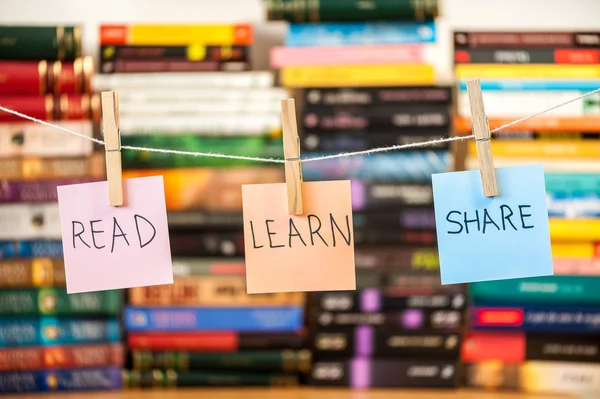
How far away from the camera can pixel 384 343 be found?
3.14 feet

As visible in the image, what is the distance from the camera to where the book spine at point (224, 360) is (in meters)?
0.95

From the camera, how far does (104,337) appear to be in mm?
951

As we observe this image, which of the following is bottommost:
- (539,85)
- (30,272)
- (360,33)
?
(30,272)

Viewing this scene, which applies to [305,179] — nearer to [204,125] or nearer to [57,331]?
[204,125]

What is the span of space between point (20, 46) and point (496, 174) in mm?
759

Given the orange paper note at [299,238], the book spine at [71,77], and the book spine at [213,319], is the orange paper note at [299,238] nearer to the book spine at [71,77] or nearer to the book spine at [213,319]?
the book spine at [213,319]

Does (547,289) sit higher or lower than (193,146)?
lower

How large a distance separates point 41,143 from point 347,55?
47 cm

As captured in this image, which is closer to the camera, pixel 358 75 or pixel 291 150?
pixel 291 150

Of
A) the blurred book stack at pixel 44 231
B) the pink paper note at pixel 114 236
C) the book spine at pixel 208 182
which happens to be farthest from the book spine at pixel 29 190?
the pink paper note at pixel 114 236

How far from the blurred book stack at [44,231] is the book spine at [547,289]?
55 cm

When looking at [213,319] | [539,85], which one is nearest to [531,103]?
[539,85]

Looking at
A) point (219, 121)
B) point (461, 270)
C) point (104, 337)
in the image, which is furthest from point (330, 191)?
point (104, 337)

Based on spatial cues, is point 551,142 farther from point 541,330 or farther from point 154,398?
point 154,398
